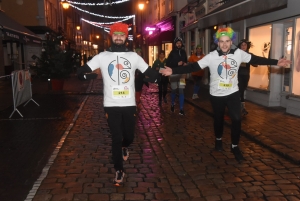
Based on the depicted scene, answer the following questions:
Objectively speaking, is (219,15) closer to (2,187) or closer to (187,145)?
(187,145)

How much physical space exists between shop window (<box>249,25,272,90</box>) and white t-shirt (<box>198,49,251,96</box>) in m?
5.72

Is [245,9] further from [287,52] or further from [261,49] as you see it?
[261,49]

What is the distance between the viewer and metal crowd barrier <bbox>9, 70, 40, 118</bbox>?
9773mm

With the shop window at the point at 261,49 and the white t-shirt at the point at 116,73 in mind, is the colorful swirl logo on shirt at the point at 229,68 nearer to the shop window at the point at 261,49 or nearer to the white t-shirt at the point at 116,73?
the white t-shirt at the point at 116,73

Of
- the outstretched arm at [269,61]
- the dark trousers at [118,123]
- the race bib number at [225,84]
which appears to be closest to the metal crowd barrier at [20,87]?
the dark trousers at [118,123]

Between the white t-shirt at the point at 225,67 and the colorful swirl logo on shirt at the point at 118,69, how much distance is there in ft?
4.87

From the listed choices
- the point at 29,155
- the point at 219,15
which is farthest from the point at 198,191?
the point at 219,15

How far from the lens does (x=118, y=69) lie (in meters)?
4.36

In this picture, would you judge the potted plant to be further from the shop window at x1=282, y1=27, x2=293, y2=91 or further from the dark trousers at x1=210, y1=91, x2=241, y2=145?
the dark trousers at x1=210, y1=91, x2=241, y2=145

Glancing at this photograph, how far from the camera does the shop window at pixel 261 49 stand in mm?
10812

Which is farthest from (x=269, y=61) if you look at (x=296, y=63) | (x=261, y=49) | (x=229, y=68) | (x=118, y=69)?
(x=261, y=49)

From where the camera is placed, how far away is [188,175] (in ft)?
15.8

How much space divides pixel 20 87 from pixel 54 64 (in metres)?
5.54

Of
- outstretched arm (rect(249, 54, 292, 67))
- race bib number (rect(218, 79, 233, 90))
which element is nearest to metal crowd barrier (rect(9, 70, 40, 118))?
race bib number (rect(218, 79, 233, 90))
